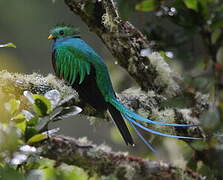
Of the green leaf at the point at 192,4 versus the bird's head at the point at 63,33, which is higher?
the green leaf at the point at 192,4

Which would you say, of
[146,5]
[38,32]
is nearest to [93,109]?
A: [146,5]

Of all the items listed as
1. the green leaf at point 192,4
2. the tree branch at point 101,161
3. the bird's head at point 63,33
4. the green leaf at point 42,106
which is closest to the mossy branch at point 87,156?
the tree branch at point 101,161

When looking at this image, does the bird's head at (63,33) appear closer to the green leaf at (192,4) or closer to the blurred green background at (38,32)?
the green leaf at (192,4)

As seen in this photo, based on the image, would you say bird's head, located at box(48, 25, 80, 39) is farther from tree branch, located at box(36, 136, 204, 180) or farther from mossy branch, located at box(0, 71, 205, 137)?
tree branch, located at box(36, 136, 204, 180)

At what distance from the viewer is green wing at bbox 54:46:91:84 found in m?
2.76

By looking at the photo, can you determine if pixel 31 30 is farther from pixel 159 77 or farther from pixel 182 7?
pixel 182 7

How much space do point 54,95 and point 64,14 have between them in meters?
5.66

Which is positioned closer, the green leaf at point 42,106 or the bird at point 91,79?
the green leaf at point 42,106

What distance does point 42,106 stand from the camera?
1820 mm

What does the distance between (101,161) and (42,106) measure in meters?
0.48

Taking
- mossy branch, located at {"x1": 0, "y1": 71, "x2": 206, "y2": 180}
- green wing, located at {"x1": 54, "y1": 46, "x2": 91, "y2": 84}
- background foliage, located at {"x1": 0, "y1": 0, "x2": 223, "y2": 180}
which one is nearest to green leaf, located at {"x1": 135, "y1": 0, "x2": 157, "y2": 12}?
background foliage, located at {"x1": 0, "y1": 0, "x2": 223, "y2": 180}

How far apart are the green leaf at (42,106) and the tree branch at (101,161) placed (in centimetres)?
27

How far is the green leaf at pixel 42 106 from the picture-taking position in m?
1.81

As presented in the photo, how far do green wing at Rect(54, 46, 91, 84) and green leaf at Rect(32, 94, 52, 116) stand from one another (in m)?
0.90
